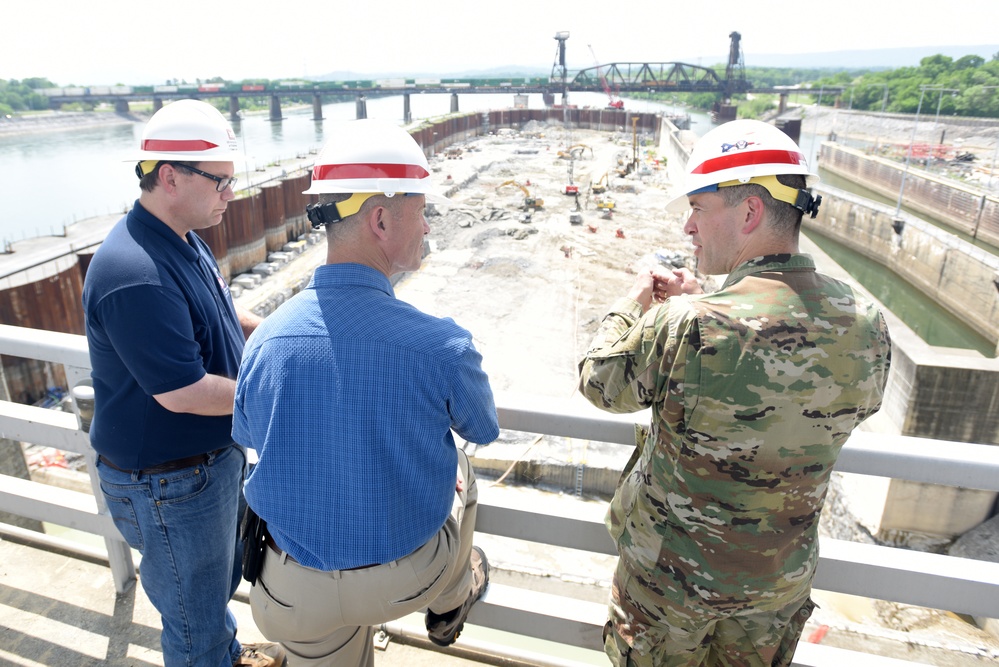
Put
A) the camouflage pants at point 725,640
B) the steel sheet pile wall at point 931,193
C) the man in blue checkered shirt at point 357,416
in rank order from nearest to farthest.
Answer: the man in blue checkered shirt at point 357,416 < the camouflage pants at point 725,640 < the steel sheet pile wall at point 931,193

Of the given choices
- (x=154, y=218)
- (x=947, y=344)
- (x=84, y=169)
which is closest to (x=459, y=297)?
(x=947, y=344)

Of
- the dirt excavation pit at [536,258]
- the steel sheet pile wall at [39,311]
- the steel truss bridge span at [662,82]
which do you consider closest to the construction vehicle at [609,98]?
the steel truss bridge span at [662,82]

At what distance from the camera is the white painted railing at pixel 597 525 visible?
198 centimetres

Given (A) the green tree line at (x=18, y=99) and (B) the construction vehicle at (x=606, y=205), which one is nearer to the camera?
(B) the construction vehicle at (x=606, y=205)

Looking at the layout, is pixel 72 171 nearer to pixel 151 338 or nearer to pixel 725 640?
pixel 151 338

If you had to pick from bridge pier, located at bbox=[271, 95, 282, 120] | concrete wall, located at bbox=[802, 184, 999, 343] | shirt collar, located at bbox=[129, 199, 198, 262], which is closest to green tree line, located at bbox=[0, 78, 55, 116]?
bridge pier, located at bbox=[271, 95, 282, 120]

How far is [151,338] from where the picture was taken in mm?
1892

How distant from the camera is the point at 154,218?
2.11m

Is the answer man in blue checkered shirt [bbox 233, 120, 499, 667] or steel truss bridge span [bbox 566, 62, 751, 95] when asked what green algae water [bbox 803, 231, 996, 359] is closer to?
man in blue checkered shirt [bbox 233, 120, 499, 667]

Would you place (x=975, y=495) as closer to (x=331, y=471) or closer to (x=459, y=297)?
(x=331, y=471)

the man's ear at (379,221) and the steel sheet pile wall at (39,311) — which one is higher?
the man's ear at (379,221)

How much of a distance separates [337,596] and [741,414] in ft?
3.77

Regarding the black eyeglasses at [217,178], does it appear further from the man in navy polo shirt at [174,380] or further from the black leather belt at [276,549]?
the black leather belt at [276,549]

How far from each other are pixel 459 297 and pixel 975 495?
53.6 feet
